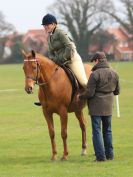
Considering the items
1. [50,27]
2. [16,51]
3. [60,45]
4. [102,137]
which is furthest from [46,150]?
[16,51]

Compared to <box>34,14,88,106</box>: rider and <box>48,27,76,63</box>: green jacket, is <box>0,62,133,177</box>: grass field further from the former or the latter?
<box>48,27,76,63</box>: green jacket

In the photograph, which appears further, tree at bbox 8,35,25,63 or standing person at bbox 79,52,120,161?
tree at bbox 8,35,25,63

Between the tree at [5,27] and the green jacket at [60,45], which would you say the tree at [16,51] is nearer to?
the tree at [5,27]

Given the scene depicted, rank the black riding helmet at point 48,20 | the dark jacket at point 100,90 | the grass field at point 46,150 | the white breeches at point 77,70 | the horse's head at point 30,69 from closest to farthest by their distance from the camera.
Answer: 1. the grass field at point 46,150
2. the horse's head at point 30,69
3. the dark jacket at point 100,90
4. the black riding helmet at point 48,20
5. the white breeches at point 77,70

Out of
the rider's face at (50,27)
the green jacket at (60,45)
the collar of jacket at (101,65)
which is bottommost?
the collar of jacket at (101,65)

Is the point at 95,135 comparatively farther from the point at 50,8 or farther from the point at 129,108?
the point at 50,8

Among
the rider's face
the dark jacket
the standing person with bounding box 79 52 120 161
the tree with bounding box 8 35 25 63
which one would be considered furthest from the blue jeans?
the tree with bounding box 8 35 25 63

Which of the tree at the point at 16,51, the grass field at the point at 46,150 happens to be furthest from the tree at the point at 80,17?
the grass field at the point at 46,150

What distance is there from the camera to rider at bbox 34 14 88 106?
10344 mm

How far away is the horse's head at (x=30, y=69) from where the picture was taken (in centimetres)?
963

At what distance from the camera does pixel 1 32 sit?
116 metres

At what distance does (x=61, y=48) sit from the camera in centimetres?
1055

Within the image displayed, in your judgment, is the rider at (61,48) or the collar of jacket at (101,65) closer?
the collar of jacket at (101,65)

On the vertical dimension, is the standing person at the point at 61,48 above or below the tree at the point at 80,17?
above
